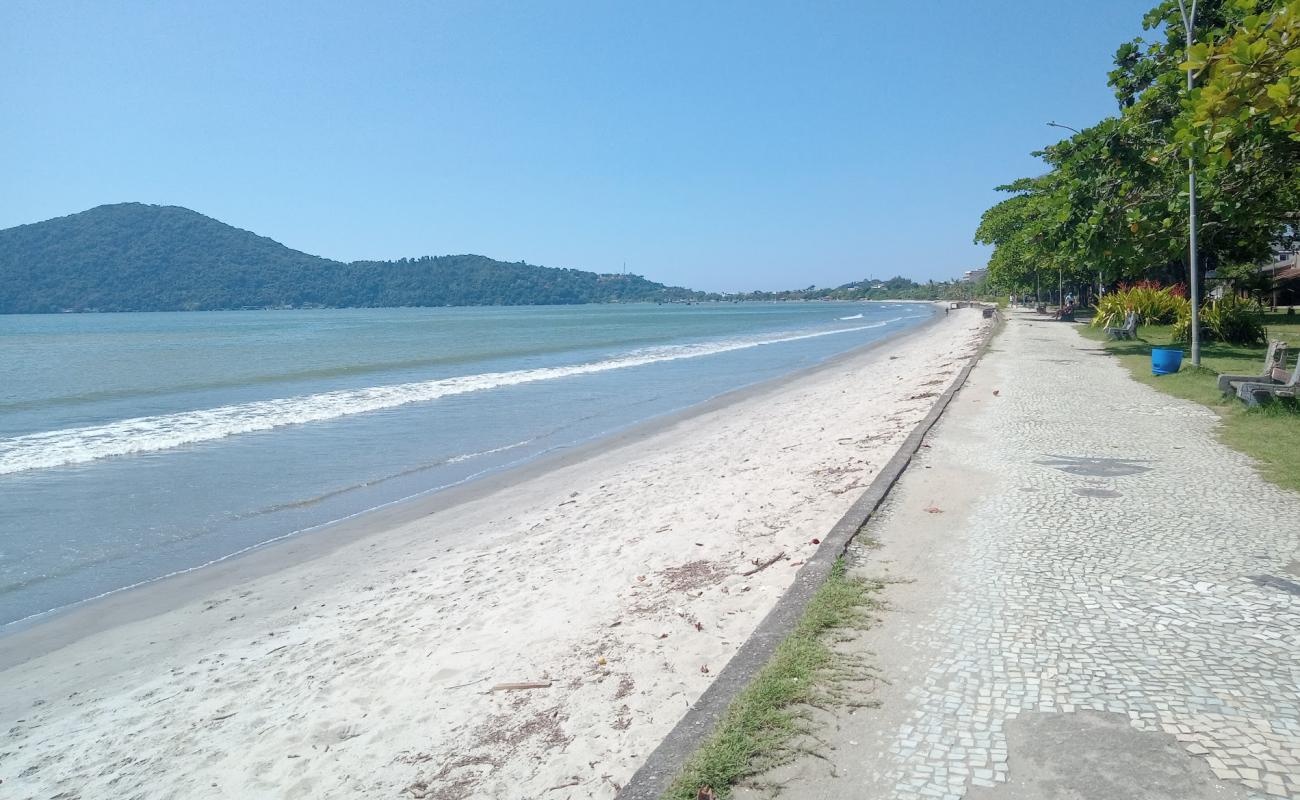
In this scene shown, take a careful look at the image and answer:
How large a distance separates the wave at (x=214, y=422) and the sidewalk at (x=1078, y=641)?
44.4 ft

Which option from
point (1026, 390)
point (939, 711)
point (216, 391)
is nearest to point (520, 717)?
point (939, 711)

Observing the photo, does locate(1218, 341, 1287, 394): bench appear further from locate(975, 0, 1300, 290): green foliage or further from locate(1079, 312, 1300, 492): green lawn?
locate(975, 0, 1300, 290): green foliage

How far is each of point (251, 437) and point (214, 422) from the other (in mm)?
2737

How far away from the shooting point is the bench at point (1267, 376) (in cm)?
1107

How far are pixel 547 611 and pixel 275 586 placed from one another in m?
3.05

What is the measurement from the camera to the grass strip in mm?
3121

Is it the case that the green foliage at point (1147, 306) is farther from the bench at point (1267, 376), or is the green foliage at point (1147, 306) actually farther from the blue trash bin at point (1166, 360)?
the bench at point (1267, 376)

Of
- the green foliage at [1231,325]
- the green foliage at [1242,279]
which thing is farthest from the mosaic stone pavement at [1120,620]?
the green foliage at [1242,279]

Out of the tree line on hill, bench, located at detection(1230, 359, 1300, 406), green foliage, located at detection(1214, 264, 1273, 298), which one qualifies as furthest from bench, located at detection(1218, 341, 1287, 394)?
the tree line on hill

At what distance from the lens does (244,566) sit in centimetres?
800

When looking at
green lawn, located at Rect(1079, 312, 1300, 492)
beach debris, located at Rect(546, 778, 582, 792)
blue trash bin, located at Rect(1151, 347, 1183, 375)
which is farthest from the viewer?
blue trash bin, located at Rect(1151, 347, 1183, 375)

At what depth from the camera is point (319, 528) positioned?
363 inches

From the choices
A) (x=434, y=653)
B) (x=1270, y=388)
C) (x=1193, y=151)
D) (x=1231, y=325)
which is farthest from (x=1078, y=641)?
(x=1231, y=325)

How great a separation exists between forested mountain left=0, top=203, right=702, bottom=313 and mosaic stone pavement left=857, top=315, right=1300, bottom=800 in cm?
16668
